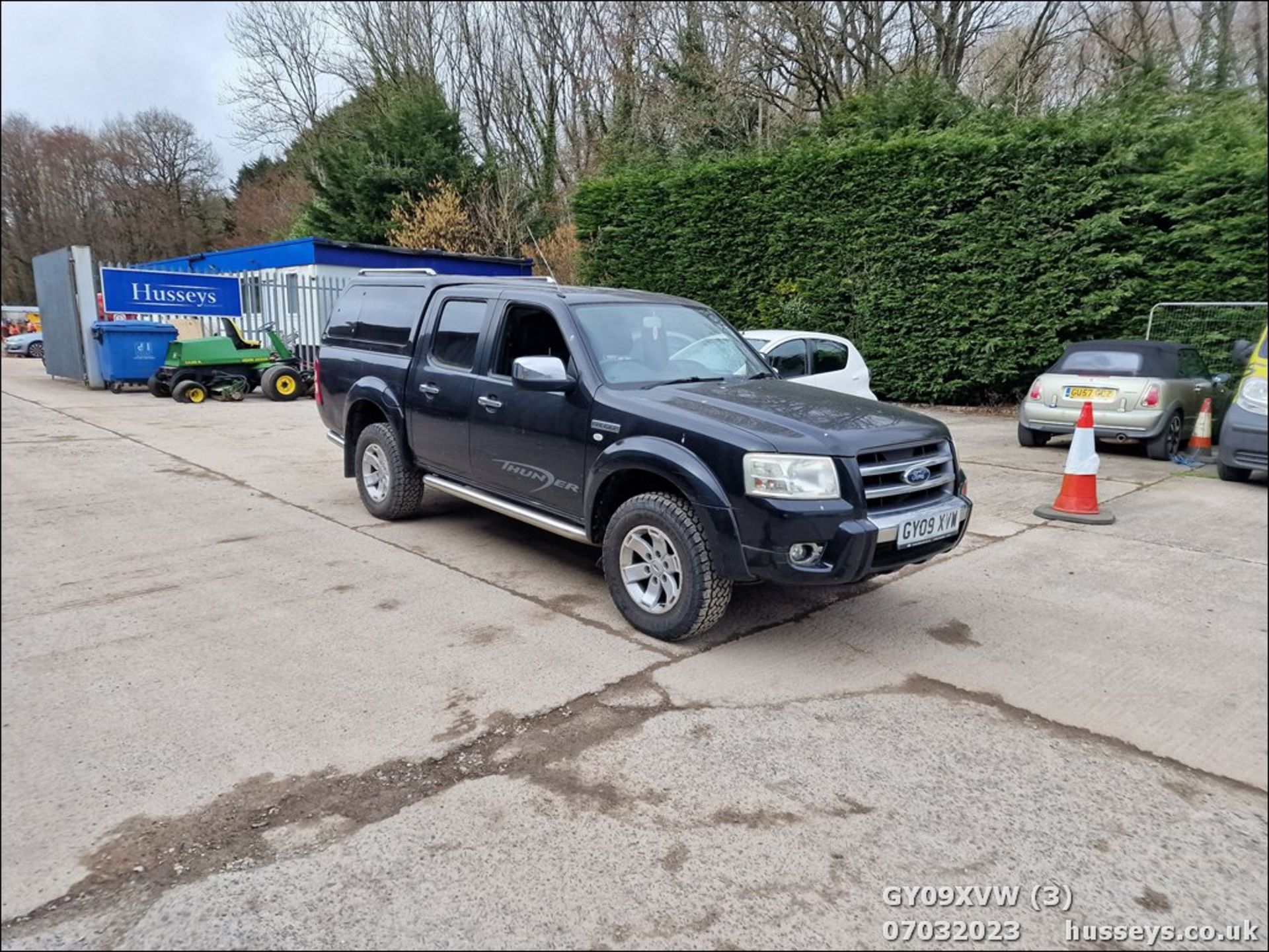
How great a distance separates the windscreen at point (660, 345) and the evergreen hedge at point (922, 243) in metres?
3.95

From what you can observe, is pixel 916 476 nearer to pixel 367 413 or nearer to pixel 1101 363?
pixel 367 413

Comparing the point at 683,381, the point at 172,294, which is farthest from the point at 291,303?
the point at 683,381

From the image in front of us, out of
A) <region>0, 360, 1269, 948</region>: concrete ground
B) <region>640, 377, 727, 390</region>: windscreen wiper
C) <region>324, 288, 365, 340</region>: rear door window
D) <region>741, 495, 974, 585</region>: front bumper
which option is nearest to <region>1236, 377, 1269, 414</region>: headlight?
<region>0, 360, 1269, 948</region>: concrete ground

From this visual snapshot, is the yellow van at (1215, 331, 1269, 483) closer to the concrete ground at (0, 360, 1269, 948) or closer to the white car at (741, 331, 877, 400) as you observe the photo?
the concrete ground at (0, 360, 1269, 948)

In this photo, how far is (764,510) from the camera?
3.93 meters

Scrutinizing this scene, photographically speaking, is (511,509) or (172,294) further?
(172,294)

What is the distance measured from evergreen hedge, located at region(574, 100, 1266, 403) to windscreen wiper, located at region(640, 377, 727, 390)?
170 inches

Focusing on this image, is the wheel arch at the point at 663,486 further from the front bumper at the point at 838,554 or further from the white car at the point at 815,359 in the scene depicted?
the white car at the point at 815,359

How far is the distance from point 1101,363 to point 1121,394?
1.88 feet

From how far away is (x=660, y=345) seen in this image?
541 centimetres

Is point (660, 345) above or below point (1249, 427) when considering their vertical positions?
above

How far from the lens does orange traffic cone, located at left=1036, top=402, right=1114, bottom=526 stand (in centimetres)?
664

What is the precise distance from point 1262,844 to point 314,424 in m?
12.8

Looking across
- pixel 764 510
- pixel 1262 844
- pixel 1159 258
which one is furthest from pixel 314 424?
pixel 1262 844
